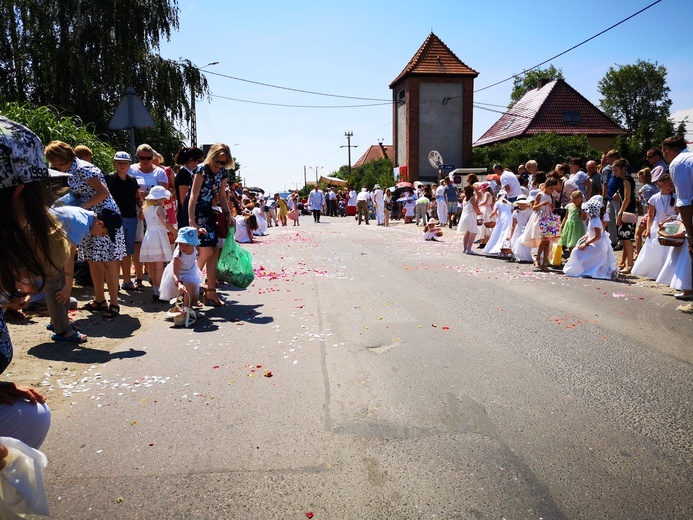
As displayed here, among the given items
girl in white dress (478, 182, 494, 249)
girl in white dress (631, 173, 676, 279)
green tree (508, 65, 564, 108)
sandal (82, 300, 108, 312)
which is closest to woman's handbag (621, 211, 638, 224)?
girl in white dress (631, 173, 676, 279)

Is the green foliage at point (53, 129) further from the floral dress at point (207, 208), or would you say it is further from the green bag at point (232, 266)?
the green bag at point (232, 266)

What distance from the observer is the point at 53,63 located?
23438mm

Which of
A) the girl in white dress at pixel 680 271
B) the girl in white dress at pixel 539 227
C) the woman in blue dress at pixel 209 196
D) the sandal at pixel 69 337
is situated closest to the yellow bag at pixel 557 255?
the girl in white dress at pixel 539 227

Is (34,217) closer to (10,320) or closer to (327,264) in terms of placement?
(10,320)

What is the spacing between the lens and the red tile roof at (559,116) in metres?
48.7

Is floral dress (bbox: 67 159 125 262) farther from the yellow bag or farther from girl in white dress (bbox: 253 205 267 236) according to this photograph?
girl in white dress (bbox: 253 205 267 236)

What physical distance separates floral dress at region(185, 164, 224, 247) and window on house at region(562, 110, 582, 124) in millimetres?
48331

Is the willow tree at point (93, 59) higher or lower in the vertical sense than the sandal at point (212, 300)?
higher

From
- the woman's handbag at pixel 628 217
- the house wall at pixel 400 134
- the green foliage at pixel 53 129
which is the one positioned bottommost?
the woman's handbag at pixel 628 217

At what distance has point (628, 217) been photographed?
1023 centimetres

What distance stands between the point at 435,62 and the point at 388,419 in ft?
156

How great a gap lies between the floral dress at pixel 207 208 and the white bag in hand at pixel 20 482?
5.73 metres

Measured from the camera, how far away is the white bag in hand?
1.72m

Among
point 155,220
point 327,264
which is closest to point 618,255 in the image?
point 327,264
